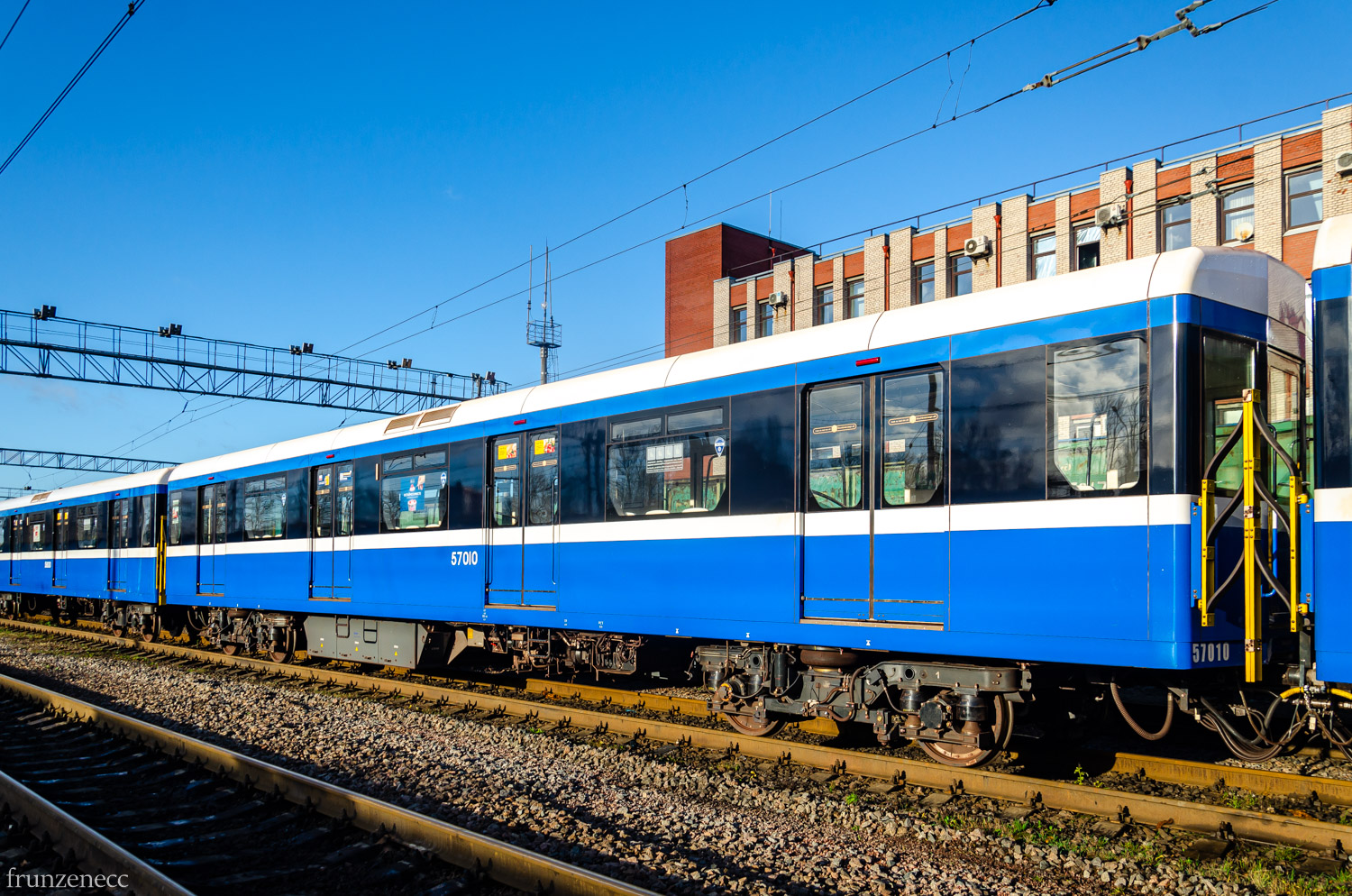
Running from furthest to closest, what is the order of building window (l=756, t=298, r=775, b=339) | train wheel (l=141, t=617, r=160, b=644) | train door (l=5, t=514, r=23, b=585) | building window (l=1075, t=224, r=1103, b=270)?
1. building window (l=756, t=298, r=775, b=339)
2. building window (l=1075, t=224, r=1103, b=270)
3. train door (l=5, t=514, r=23, b=585)
4. train wheel (l=141, t=617, r=160, b=644)

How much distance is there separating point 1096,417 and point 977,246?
2689 cm

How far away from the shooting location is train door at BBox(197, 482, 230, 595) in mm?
17750

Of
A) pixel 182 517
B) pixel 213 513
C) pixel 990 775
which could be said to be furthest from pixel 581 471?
pixel 182 517

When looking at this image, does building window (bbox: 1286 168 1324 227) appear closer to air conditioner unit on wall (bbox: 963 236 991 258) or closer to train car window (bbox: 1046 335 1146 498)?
air conditioner unit on wall (bbox: 963 236 991 258)

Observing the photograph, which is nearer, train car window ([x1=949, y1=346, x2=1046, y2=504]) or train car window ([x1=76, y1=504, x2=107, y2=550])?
train car window ([x1=949, y1=346, x2=1046, y2=504])

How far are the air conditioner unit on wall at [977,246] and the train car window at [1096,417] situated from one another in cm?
2651

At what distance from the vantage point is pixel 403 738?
980 cm

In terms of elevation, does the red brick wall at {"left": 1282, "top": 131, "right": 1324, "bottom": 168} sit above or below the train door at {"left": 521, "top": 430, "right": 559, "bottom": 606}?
above

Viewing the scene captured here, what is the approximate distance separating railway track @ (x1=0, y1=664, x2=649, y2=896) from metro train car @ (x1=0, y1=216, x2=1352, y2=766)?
11.2ft

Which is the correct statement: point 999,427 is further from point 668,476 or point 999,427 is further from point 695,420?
point 668,476

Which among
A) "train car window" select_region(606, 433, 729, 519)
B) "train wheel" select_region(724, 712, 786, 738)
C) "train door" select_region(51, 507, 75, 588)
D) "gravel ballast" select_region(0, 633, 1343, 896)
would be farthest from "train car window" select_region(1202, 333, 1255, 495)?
"train door" select_region(51, 507, 75, 588)

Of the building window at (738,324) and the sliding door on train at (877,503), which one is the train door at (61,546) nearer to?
the sliding door on train at (877,503)

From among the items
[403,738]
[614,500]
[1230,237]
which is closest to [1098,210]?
[1230,237]

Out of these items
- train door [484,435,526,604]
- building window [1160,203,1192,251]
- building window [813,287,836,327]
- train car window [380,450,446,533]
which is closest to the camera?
train door [484,435,526,604]
